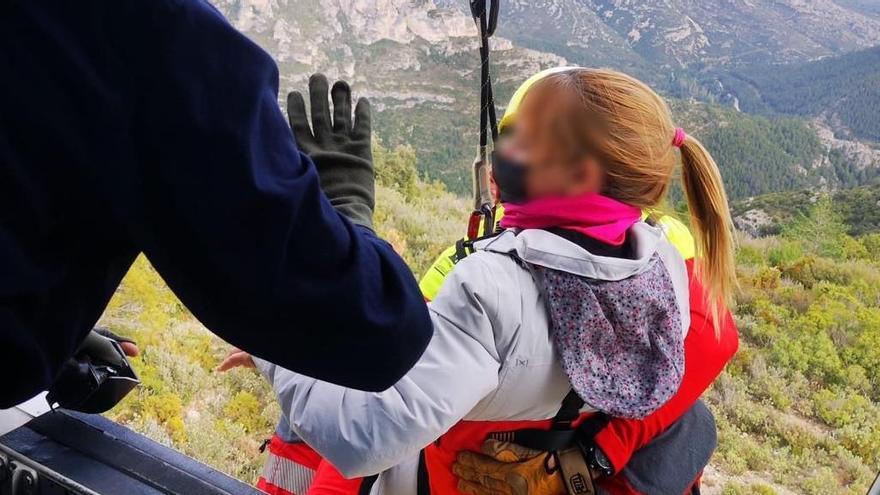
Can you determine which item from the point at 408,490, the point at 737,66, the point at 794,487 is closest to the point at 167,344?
the point at 408,490

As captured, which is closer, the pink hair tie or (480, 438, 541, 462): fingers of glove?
(480, 438, 541, 462): fingers of glove

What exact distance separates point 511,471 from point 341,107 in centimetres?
54

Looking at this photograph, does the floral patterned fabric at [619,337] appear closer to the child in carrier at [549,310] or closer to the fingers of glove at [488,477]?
the child in carrier at [549,310]

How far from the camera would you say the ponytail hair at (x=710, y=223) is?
112 cm

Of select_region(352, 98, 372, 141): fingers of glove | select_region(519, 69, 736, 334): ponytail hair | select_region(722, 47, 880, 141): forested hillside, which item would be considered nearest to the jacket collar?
select_region(519, 69, 736, 334): ponytail hair

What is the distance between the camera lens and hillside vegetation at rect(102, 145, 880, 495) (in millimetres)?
2152

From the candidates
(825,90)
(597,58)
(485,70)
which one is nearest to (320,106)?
(485,70)

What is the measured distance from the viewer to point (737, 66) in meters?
9.09

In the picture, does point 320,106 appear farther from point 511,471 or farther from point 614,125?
point 511,471

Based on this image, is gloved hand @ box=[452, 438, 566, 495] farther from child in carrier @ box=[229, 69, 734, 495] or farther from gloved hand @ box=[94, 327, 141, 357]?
gloved hand @ box=[94, 327, 141, 357]

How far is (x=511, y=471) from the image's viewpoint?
3.16 ft

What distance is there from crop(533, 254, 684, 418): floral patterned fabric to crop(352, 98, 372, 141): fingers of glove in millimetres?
285

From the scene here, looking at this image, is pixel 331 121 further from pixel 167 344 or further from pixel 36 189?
pixel 167 344

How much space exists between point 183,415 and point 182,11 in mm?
2090
